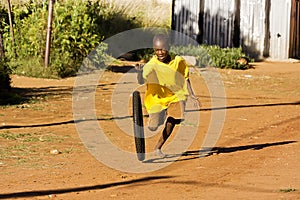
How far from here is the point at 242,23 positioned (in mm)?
24781

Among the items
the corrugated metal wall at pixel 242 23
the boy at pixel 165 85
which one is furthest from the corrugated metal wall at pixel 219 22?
the boy at pixel 165 85

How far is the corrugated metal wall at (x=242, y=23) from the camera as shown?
24.4 m

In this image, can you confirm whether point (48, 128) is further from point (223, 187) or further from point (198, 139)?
point (223, 187)

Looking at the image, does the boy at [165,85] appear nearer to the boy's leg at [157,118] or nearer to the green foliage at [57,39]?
the boy's leg at [157,118]

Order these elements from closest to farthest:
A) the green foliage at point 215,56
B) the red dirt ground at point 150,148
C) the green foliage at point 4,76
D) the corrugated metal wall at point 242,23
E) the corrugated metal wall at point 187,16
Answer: the red dirt ground at point 150,148 < the green foliage at point 4,76 < the green foliage at point 215,56 < the corrugated metal wall at point 242,23 < the corrugated metal wall at point 187,16

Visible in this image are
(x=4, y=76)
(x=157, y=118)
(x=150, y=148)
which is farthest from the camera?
(x=4, y=76)

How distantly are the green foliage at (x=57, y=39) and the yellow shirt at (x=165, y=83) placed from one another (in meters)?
9.61

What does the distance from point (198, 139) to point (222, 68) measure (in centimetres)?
1151

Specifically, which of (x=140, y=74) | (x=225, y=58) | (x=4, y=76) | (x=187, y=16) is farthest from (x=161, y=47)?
(x=187, y=16)

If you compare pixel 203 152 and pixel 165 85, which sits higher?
pixel 165 85

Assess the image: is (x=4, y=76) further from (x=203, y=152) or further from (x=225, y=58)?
(x=225, y=58)

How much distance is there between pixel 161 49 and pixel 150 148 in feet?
5.81

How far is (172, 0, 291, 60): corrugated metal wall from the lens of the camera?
→ 24.4 m

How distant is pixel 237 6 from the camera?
24750 mm
